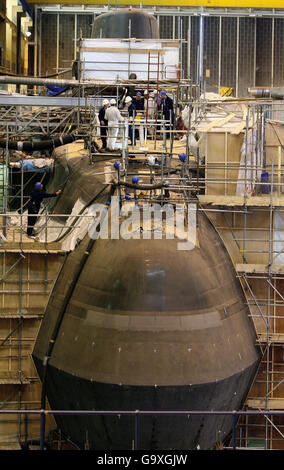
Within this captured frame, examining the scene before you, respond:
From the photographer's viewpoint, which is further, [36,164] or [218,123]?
[36,164]

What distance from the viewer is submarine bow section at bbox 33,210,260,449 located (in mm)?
16766

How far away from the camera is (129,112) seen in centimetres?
2566

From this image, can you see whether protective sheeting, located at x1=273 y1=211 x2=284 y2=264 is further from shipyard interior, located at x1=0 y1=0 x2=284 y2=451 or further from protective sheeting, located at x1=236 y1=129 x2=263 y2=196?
protective sheeting, located at x1=236 y1=129 x2=263 y2=196

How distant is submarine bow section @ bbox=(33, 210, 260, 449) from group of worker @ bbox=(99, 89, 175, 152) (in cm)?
526

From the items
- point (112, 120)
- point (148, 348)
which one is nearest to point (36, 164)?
point (112, 120)

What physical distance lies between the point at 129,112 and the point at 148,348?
1112 centimetres

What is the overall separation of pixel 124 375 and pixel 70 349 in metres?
1.66

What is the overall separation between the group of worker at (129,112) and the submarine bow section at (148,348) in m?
5.26

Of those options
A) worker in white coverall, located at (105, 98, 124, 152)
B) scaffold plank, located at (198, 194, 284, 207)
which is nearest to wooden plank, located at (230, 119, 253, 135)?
scaffold plank, located at (198, 194, 284, 207)

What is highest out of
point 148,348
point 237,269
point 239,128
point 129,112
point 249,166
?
point 129,112

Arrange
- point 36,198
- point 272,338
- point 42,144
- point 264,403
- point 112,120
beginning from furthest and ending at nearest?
point 42,144 → point 112,120 → point 36,198 → point 272,338 → point 264,403

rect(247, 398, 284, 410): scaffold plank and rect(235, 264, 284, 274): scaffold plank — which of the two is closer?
rect(247, 398, 284, 410): scaffold plank

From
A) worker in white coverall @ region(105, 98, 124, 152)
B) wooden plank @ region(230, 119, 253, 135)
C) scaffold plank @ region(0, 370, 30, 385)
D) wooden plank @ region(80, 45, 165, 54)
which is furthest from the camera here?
wooden plank @ region(80, 45, 165, 54)

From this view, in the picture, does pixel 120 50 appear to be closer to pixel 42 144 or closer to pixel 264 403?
pixel 42 144
